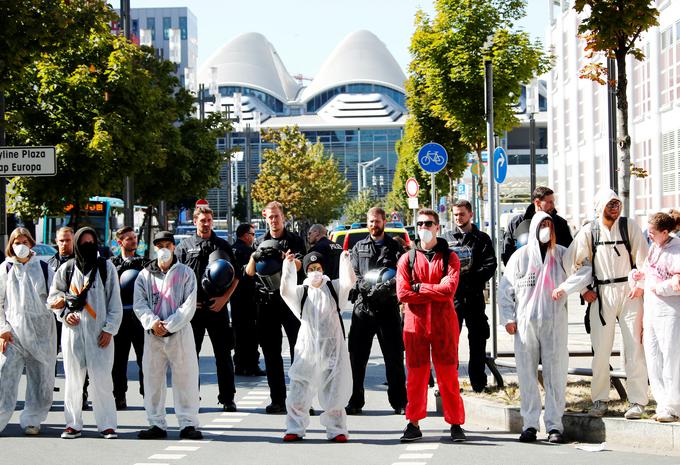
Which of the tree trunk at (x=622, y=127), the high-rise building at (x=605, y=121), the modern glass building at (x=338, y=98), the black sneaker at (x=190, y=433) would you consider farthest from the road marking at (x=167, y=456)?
the modern glass building at (x=338, y=98)

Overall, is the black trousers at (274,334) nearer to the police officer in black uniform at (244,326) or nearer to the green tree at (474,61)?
the police officer in black uniform at (244,326)

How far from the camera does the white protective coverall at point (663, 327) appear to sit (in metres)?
8.88

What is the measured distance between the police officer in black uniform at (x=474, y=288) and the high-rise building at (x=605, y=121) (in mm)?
8089

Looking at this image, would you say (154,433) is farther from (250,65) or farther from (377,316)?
(250,65)

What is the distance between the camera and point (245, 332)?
1407 centimetres

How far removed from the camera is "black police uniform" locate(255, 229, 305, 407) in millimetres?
11031

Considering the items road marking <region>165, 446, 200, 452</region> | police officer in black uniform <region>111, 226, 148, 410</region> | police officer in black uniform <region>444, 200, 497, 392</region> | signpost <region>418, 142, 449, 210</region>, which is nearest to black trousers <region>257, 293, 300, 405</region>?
police officer in black uniform <region>111, 226, 148, 410</region>

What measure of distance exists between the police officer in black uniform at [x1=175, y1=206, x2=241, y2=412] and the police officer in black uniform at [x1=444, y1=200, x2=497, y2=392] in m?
2.30

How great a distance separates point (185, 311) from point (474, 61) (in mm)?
19507

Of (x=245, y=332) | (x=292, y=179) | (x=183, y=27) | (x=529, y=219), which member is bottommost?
(x=245, y=332)

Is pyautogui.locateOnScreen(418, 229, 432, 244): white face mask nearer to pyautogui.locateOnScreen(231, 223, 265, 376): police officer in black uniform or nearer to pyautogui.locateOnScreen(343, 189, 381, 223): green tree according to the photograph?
pyautogui.locateOnScreen(231, 223, 265, 376): police officer in black uniform

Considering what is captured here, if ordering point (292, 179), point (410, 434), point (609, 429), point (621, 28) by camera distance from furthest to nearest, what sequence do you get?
point (292, 179)
point (621, 28)
point (410, 434)
point (609, 429)

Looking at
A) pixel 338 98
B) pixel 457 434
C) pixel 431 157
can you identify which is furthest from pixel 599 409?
pixel 338 98

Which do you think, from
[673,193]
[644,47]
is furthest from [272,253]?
[644,47]
